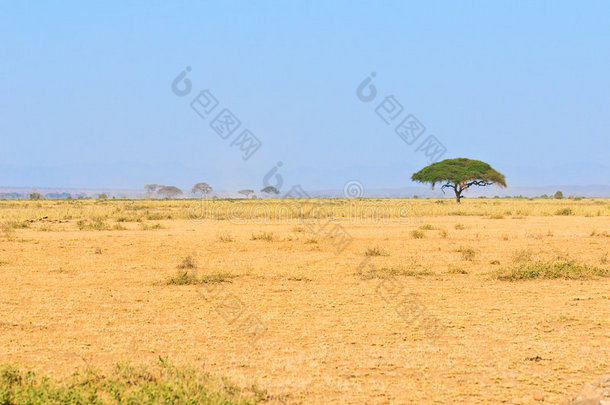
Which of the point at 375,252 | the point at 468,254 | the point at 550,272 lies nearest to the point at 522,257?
the point at 468,254

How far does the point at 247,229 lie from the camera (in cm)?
2256

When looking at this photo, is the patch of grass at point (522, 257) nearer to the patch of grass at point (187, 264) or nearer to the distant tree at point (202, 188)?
the patch of grass at point (187, 264)

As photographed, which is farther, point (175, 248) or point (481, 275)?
point (175, 248)

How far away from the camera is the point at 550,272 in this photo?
11352mm

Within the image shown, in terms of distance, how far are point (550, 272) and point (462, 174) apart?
1735 inches

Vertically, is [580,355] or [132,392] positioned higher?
[132,392]

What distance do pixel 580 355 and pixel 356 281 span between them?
206 inches

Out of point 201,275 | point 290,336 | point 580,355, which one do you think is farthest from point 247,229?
point 580,355

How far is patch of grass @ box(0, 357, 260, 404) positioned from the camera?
4555mm

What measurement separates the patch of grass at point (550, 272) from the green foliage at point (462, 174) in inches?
1705

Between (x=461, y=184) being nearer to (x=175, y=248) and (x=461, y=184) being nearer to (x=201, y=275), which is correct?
(x=175, y=248)

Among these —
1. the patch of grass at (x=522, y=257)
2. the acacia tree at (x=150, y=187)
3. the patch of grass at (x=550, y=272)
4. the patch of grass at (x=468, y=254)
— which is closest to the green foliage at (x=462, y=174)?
the patch of grass at (x=468, y=254)

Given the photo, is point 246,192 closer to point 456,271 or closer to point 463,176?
point 463,176

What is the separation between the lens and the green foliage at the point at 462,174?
54.0 metres
